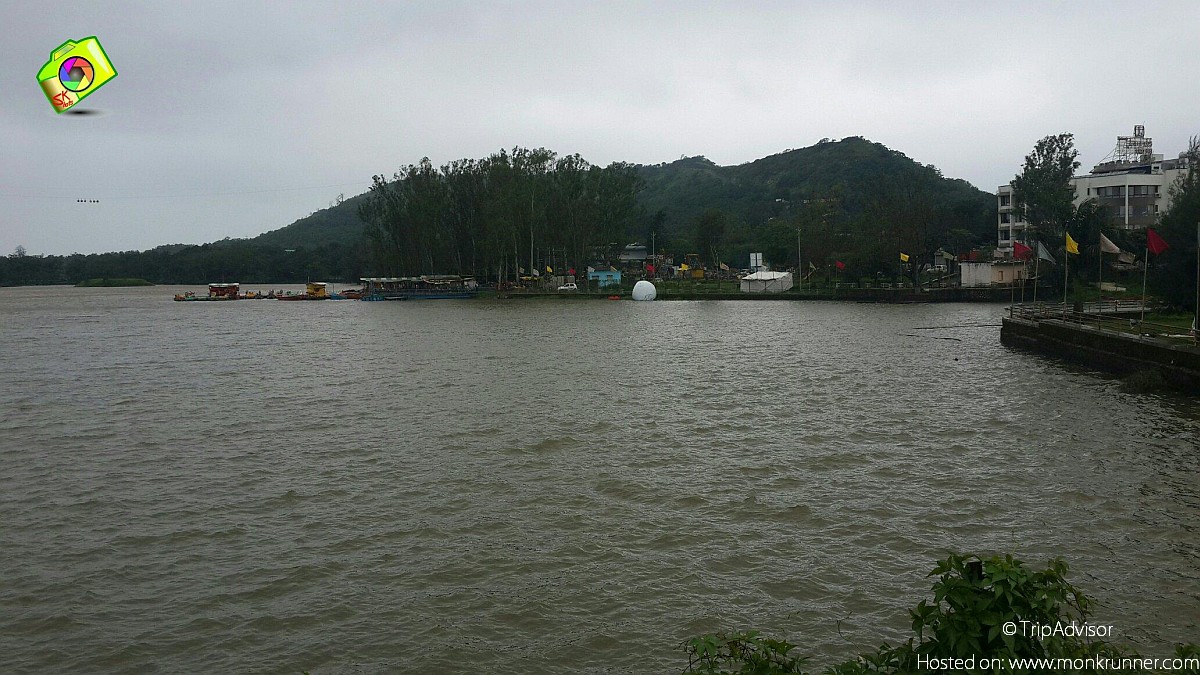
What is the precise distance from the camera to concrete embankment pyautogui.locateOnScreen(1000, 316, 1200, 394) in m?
22.6

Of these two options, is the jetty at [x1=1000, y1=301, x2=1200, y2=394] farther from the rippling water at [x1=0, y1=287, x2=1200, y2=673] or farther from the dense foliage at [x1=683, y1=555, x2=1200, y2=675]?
the dense foliage at [x1=683, y1=555, x2=1200, y2=675]

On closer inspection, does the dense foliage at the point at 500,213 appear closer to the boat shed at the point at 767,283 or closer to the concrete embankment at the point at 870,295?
the concrete embankment at the point at 870,295

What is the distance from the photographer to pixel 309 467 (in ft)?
50.5

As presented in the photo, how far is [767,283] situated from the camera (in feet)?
293

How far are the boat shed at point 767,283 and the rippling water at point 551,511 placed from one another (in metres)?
61.1

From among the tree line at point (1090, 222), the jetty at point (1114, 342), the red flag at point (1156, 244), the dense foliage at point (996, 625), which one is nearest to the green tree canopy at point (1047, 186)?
the tree line at point (1090, 222)

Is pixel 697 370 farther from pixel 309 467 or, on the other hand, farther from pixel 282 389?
pixel 309 467

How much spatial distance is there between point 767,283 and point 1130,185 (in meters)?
37.0

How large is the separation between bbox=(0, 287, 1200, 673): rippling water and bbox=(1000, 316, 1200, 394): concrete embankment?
3.78 feet

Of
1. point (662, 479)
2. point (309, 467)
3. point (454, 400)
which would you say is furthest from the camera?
point (454, 400)

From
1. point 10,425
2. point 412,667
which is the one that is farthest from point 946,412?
point 10,425

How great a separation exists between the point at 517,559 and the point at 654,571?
179cm

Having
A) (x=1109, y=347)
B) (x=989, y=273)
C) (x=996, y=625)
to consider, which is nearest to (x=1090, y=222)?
(x=989, y=273)

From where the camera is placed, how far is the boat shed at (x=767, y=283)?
89188mm
